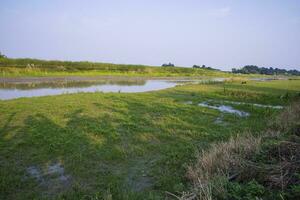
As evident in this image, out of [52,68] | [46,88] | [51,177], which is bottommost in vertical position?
[51,177]

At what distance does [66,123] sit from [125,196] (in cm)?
627

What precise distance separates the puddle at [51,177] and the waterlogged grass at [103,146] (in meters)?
0.02

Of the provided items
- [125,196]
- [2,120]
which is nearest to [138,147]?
[125,196]

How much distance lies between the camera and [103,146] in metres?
8.10

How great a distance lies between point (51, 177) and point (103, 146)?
7.59 feet

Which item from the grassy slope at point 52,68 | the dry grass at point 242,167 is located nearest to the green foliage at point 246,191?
the dry grass at point 242,167

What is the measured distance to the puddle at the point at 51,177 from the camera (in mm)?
5572

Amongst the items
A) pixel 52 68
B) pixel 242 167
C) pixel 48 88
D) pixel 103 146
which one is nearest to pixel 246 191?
pixel 242 167

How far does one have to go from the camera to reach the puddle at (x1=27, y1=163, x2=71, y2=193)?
557 centimetres

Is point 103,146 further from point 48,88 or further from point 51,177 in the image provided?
point 48,88

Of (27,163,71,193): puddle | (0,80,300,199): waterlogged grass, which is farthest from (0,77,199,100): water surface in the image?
(27,163,71,193): puddle

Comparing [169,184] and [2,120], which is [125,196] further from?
[2,120]

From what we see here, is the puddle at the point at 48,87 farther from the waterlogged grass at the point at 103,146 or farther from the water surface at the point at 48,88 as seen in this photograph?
the waterlogged grass at the point at 103,146

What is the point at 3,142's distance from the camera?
7996 millimetres
